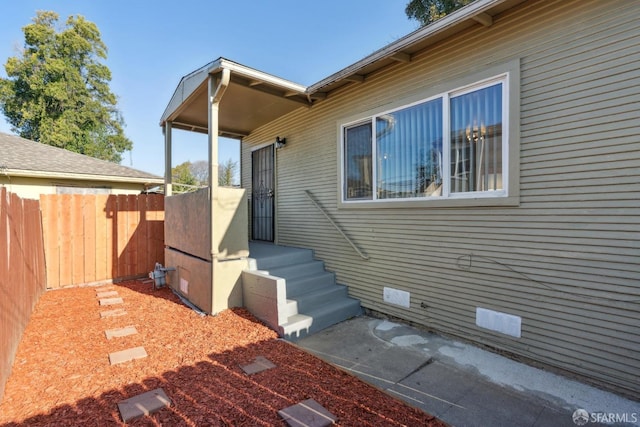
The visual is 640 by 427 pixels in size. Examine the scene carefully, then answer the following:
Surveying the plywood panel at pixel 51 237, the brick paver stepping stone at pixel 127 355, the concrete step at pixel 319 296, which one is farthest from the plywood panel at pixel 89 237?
the concrete step at pixel 319 296

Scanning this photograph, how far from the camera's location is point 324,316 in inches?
157

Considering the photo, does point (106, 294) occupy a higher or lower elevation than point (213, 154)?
lower

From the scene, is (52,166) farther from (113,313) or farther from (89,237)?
(113,313)

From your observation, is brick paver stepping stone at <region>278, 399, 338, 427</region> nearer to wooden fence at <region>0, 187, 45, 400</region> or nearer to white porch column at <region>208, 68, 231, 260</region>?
wooden fence at <region>0, 187, 45, 400</region>

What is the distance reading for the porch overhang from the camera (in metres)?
4.29

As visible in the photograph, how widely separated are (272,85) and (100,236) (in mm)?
4975

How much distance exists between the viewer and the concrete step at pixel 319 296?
4.08 m

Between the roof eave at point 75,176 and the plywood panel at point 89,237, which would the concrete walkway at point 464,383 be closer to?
the plywood panel at point 89,237

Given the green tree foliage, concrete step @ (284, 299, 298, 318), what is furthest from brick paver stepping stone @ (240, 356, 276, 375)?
the green tree foliage

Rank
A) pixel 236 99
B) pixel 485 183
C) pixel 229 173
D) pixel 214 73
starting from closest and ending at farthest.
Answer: pixel 485 183, pixel 214 73, pixel 236 99, pixel 229 173

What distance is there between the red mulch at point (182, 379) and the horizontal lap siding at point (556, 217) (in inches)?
62.5

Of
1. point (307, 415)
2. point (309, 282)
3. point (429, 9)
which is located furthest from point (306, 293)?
point (429, 9)

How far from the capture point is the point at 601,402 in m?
2.36

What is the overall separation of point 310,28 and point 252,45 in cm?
290
